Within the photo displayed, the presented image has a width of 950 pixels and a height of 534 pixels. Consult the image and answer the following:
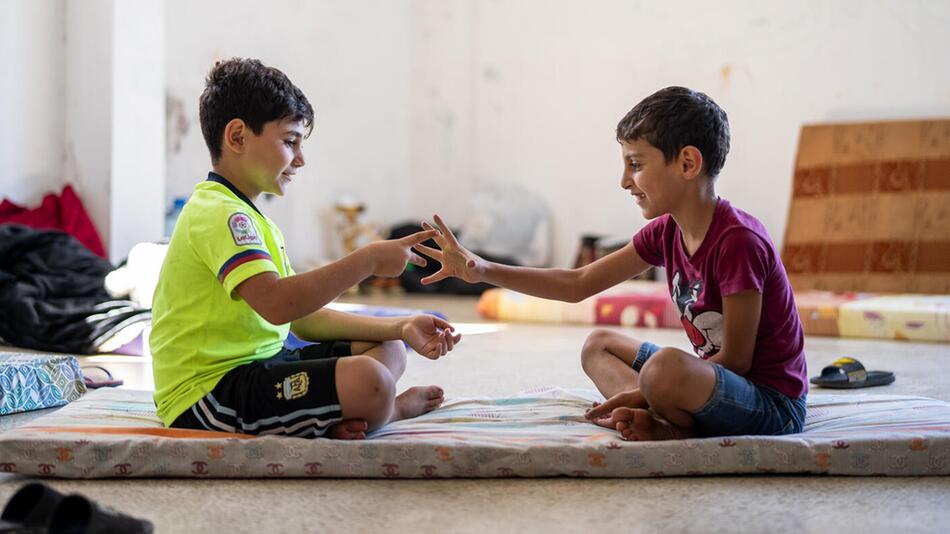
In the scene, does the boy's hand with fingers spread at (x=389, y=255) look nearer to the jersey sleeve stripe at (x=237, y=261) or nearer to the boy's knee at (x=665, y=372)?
the jersey sleeve stripe at (x=237, y=261)

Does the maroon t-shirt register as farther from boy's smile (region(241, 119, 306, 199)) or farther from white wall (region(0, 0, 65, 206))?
white wall (region(0, 0, 65, 206))

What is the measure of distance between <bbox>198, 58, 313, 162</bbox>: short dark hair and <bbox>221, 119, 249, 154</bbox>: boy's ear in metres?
0.01

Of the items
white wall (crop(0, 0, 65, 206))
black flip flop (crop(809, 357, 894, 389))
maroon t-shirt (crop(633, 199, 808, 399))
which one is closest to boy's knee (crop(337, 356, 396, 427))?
maroon t-shirt (crop(633, 199, 808, 399))

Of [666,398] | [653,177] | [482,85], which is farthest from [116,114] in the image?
[666,398]

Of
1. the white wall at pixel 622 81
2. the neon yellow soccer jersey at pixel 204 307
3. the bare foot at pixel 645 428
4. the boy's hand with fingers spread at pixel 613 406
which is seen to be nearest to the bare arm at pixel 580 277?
the boy's hand with fingers spread at pixel 613 406

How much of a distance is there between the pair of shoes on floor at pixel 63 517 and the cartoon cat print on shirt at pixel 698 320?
48.8 inches

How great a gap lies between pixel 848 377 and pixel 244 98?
6.61 feet

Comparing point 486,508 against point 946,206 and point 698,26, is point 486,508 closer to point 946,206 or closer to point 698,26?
point 946,206

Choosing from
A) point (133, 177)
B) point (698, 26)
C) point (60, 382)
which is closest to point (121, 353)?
point (60, 382)

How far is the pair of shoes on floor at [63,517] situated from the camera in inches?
61.5

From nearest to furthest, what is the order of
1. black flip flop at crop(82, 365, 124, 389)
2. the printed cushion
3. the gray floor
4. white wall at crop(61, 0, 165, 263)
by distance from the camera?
the gray floor
the printed cushion
black flip flop at crop(82, 365, 124, 389)
white wall at crop(61, 0, 165, 263)

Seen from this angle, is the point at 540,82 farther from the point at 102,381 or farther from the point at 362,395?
the point at 362,395

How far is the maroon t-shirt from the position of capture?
2137 mm

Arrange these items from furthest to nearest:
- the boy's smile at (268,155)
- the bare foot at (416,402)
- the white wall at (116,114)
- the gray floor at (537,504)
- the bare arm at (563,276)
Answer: the white wall at (116,114) → the bare arm at (563,276) → the bare foot at (416,402) → the boy's smile at (268,155) → the gray floor at (537,504)
